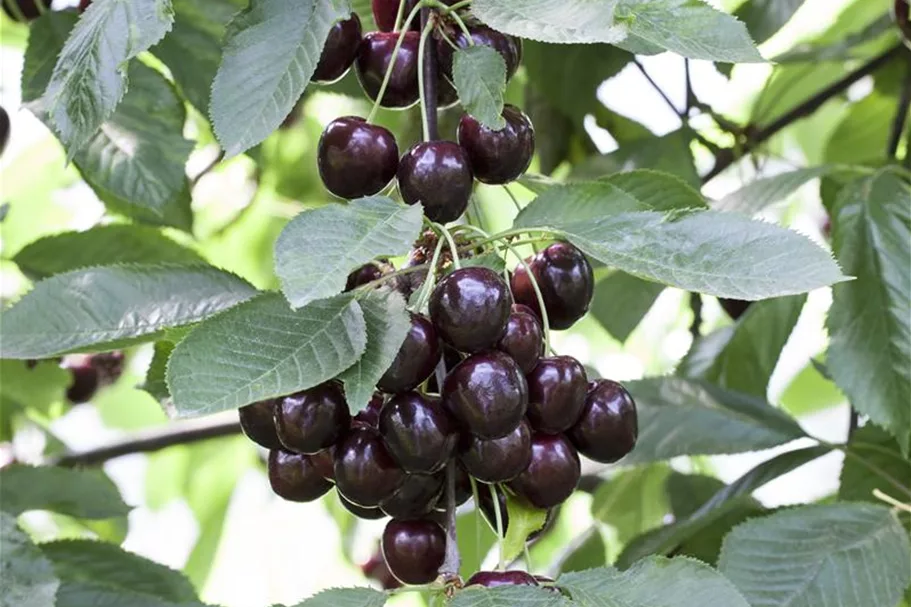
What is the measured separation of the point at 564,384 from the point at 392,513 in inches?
4.9

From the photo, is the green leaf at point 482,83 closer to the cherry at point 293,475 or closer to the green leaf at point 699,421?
the cherry at point 293,475

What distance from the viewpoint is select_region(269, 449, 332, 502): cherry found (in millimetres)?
731

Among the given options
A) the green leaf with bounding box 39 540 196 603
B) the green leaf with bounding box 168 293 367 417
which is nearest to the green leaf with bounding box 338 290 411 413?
the green leaf with bounding box 168 293 367 417

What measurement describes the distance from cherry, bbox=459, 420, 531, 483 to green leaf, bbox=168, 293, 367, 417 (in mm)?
99

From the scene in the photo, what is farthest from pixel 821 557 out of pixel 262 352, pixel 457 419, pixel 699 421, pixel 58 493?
pixel 58 493

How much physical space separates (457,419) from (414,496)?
72mm

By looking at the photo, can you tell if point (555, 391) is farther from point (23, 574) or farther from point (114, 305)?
point (23, 574)

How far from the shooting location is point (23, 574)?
93cm

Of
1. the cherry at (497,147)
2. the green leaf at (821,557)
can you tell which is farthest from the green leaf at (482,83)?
the green leaf at (821,557)

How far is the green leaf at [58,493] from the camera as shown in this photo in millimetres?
1189

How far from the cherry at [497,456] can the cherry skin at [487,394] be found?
0.01m

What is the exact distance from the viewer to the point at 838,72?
5.96 feet

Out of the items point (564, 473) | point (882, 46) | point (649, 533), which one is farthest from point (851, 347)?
point (882, 46)

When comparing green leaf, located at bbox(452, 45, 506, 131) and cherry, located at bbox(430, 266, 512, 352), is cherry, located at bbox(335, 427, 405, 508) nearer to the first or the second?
cherry, located at bbox(430, 266, 512, 352)
